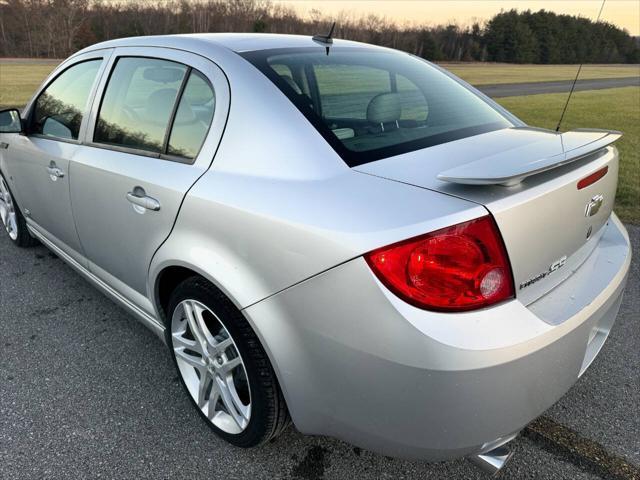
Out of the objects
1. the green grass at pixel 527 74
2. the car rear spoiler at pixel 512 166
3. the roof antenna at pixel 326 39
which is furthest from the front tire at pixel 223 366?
the green grass at pixel 527 74

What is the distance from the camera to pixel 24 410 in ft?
7.42

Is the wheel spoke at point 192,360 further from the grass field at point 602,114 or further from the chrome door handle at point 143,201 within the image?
the grass field at point 602,114

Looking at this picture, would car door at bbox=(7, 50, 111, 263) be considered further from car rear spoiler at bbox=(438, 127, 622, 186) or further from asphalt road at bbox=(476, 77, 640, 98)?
asphalt road at bbox=(476, 77, 640, 98)

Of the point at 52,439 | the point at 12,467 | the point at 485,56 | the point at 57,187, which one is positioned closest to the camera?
the point at 12,467

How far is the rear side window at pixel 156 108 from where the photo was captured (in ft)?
6.61

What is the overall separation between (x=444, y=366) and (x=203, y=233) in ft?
3.20

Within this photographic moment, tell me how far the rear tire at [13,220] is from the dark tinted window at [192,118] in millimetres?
2487

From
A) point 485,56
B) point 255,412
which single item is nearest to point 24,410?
point 255,412

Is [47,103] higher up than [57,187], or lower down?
higher up

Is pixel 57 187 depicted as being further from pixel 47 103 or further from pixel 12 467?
pixel 12 467

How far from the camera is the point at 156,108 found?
7.35 feet

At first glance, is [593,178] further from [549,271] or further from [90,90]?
[90,90]

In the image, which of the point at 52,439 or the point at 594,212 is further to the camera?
the point at 52,439

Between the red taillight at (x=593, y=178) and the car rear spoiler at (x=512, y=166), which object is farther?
the red taillight at (x=593, y=178)
